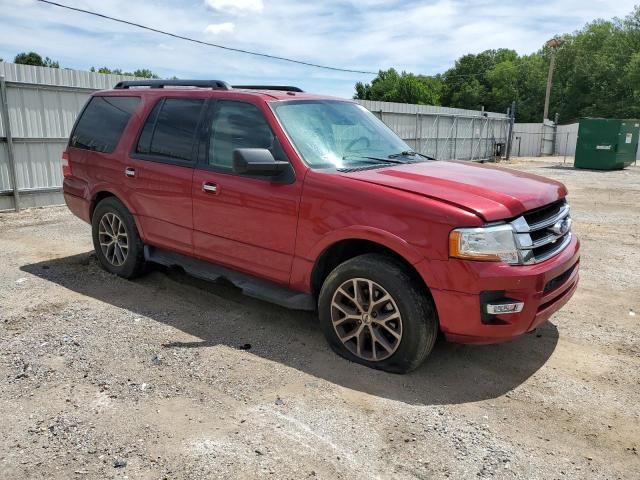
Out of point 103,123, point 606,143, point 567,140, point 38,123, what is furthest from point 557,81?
point 103,123

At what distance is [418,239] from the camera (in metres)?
3.29

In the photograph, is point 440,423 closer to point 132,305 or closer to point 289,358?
point 289,358

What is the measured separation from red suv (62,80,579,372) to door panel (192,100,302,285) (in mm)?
12

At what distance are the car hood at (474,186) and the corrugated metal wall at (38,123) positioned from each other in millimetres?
8056

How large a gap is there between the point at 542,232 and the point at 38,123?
370 inches

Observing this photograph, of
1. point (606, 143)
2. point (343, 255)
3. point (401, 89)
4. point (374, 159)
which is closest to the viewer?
point (343, 255)

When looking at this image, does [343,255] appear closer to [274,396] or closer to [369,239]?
[369,239]

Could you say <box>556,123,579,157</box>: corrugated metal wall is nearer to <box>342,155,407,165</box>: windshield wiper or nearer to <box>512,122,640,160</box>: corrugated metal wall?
<box>512,122,640,160</box>: corrugated metal wall

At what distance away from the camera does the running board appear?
4012mm

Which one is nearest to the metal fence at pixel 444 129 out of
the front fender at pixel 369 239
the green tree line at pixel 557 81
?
the front fender at pixel 369 239

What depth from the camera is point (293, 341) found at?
13.5ft

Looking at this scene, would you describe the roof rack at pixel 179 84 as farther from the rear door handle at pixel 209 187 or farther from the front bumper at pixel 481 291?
the front bumper at pixel 481 291

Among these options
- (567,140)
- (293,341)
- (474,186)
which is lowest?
(293,341)

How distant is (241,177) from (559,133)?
36.3m
